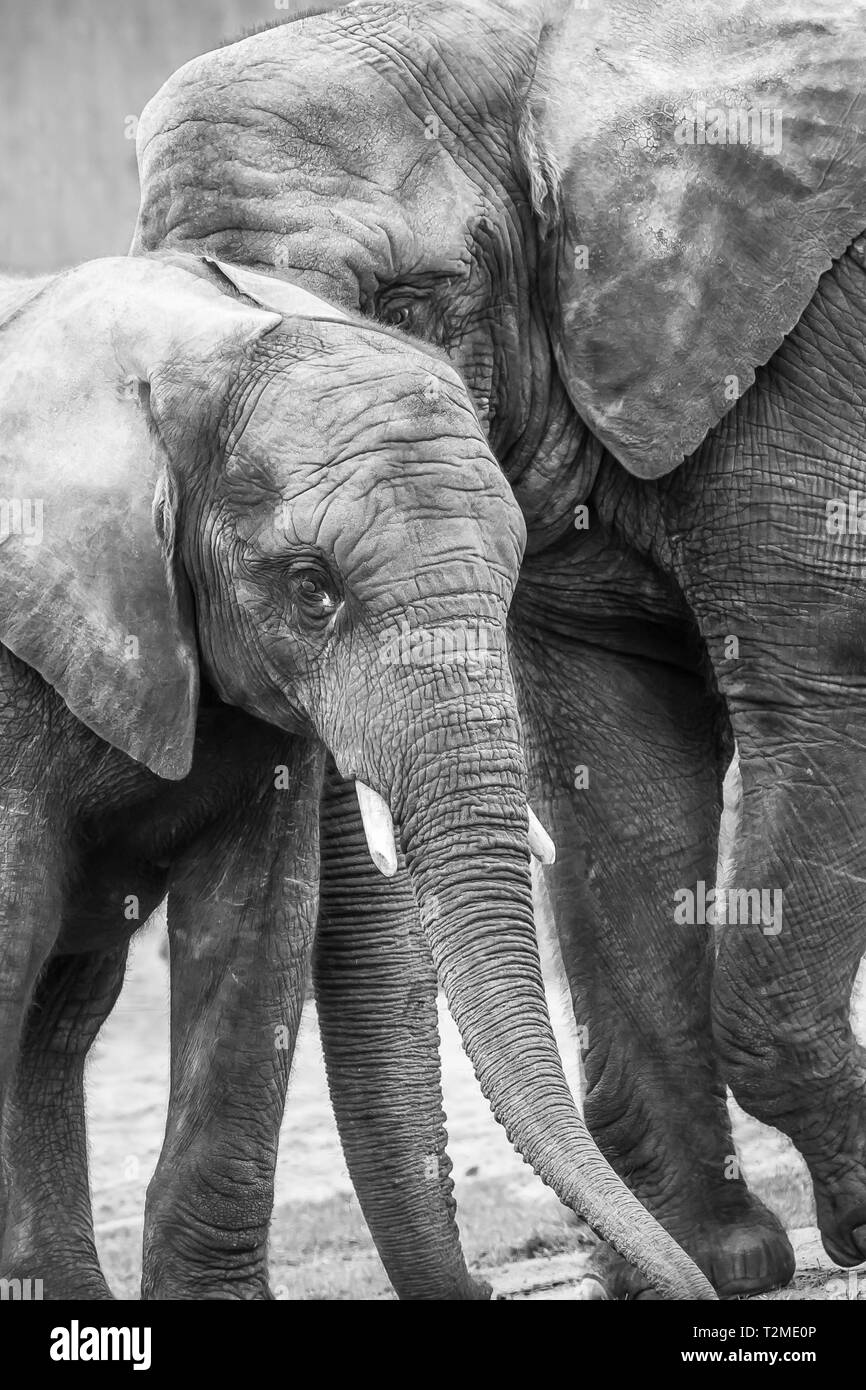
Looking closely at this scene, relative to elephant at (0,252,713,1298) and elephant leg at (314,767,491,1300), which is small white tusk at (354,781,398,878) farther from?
elephant leg at (314,767,491,1300)

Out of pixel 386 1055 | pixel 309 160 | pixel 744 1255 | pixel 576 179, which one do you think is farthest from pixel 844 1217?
pixel 309 160

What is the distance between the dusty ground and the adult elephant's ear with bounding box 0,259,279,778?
108 cm

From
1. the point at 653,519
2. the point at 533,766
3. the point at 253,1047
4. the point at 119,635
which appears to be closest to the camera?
Answer: the point at 119,635

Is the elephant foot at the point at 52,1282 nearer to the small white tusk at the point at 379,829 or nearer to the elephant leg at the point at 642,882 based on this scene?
the elephant leg at the point at 642,882

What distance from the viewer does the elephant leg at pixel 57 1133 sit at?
223 inches

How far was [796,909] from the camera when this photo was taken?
5.92 m

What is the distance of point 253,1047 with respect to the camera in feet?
17.2

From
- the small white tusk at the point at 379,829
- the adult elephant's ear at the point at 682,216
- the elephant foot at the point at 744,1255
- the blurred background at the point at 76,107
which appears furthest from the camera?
the blurred background at the point at 76,107

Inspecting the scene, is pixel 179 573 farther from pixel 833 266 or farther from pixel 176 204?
pixel 833 266

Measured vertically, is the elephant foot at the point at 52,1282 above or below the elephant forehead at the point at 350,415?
below

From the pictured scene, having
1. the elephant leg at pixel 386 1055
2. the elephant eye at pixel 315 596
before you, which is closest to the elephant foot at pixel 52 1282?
the elephant leg at pixel 386 1055

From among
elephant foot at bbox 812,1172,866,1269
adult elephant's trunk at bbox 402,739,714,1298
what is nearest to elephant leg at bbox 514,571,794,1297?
elephant foot at bbox 812,1172,866,1269

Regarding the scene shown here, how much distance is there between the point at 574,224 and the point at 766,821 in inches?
56.1

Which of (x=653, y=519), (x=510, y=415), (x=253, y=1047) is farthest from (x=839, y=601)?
(x=253, y=1047)
